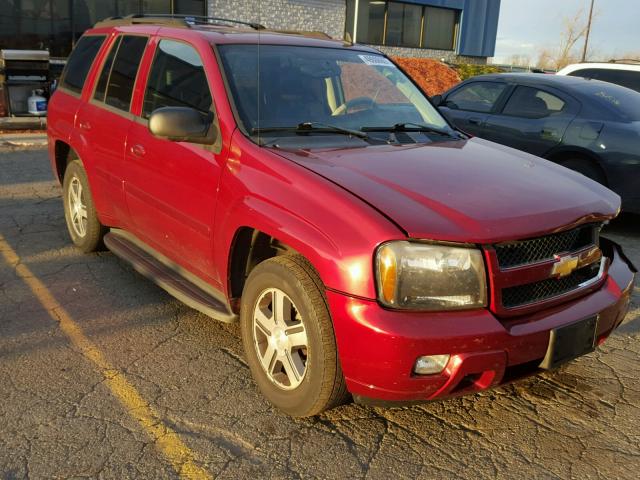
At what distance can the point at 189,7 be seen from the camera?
18.8 m

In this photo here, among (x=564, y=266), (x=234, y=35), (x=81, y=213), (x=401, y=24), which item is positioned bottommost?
(x=81, y=213)

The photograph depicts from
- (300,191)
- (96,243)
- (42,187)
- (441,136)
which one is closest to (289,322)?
(300,191)

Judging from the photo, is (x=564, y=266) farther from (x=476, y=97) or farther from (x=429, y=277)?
(x=476, y=97)

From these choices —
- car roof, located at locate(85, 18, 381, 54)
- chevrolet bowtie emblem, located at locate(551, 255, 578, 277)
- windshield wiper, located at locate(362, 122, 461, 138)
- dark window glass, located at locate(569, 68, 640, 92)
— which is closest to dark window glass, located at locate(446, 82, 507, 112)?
dark window glass, located at locate(569, 68, 640, 92)

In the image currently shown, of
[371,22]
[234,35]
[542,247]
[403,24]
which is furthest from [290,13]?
[542,247]

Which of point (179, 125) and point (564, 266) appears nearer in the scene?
point (564, 266)

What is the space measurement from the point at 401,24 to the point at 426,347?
26.3 m

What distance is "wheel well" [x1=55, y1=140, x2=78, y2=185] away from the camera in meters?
5.70

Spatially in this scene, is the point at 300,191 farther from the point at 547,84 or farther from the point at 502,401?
the point at 547,84

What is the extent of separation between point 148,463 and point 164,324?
1518 mm

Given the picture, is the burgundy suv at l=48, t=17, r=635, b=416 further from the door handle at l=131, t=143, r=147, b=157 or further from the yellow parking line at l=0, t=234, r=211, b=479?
the yellow parking line at l=0, t=234, r=211, b=479

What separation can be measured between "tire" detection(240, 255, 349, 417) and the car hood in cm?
48

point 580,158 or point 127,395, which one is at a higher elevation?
point 580,158

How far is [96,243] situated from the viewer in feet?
17.4
